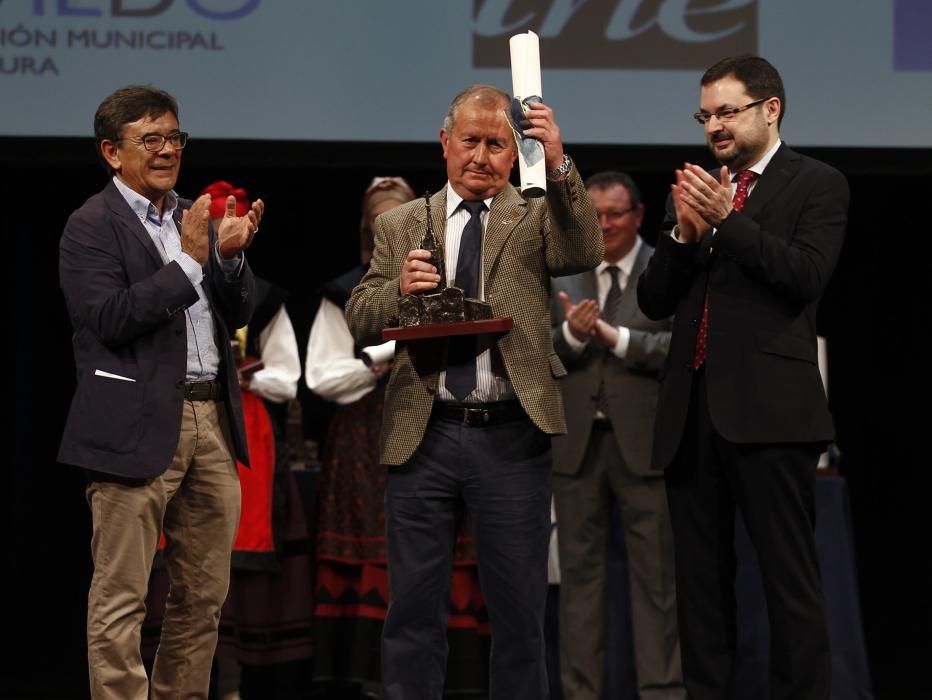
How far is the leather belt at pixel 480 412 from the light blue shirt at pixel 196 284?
0.61 meters

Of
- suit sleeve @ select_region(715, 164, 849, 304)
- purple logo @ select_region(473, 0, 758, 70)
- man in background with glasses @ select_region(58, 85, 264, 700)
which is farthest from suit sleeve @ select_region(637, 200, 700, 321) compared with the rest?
purple logo @ select_region(473, 0, 758, 70)

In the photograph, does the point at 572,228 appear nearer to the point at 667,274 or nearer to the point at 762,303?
the point at 667,274

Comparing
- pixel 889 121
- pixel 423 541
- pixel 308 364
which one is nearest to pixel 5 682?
pixel 308 364

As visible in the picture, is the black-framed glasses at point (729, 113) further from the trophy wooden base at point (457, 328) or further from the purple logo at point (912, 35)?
the purple logo at point (912, 35)

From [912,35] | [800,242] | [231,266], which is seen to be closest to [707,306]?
[800,242]

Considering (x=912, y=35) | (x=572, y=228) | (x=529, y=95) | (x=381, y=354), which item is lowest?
(x=381, y=354)

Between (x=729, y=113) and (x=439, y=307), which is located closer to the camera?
(x=439, y=307)

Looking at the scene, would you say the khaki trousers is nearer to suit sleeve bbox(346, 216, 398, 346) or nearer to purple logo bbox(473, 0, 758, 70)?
suit sleeve bbox(346, 216, 398, 346)

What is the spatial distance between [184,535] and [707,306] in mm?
1396

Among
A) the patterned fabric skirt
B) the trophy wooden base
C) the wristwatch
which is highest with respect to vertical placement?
the wristwatch

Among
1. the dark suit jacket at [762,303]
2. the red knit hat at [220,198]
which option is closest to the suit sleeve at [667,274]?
the dark suit jacket at [762,303]

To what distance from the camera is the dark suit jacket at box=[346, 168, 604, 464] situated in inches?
112

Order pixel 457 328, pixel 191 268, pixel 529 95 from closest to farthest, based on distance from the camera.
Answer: pixel 529 95, pixel 457 328, pixel 191 268

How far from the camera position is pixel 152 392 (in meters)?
2.88
